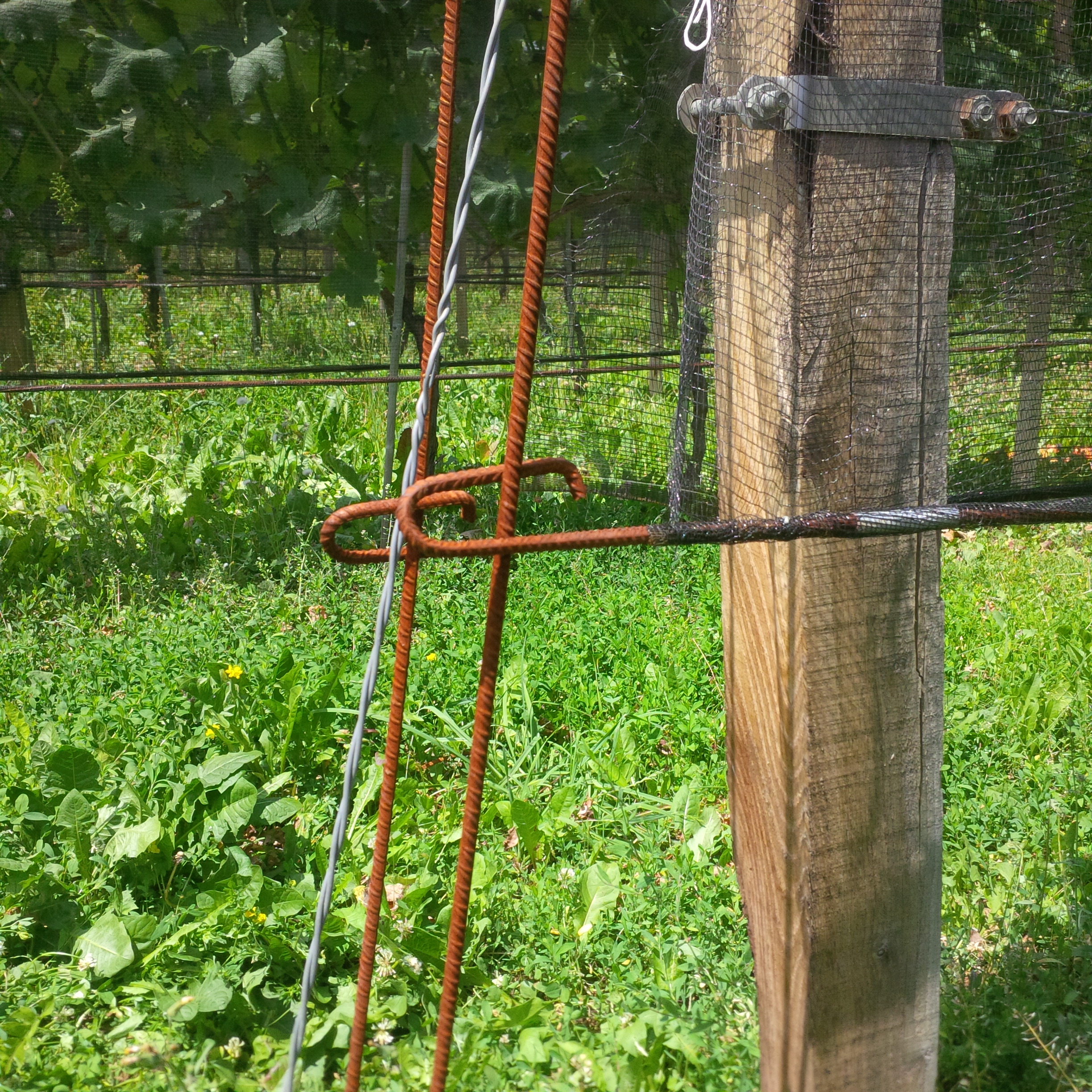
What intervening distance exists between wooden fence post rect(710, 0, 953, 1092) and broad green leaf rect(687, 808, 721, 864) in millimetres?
879

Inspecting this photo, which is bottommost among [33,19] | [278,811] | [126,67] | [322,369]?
[278,811]

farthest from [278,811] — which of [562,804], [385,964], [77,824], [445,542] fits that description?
[445,542]

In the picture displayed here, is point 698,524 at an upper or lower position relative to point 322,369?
lower

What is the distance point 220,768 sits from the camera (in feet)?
8.21

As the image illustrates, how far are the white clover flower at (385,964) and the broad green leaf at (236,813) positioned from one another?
0.52 metres

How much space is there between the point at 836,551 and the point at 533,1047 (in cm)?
95

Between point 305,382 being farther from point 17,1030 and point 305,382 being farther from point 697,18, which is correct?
point 17,1030

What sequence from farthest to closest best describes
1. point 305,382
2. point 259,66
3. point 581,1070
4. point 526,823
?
point 305,382, point 259,66, point 526,823, point 581,1070

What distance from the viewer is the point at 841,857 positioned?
1507 millimetres

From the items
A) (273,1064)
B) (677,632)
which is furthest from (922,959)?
(677,632)

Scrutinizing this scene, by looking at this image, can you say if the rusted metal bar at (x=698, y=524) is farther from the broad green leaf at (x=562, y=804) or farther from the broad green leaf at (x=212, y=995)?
the broad green leaf at (x=562, y=804)

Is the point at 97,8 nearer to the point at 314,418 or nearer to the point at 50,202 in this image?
the point at 50,202

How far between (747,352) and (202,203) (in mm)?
3348

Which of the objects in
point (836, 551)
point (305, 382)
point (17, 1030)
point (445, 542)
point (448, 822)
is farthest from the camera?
point (305, 382)
